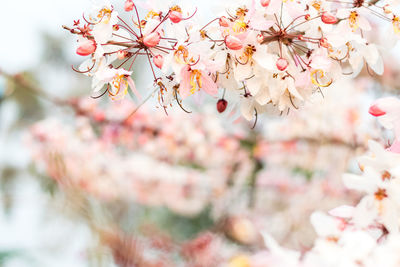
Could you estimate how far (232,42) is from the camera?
0.70 ft

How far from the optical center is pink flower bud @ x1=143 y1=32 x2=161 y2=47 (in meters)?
0.21

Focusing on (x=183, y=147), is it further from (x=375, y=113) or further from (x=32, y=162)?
(x=375, y=113)

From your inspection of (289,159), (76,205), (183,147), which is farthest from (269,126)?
(76,205)

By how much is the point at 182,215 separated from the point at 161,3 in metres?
1.24

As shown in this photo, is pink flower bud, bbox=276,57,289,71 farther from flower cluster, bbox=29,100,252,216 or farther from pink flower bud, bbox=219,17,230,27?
flower cluster, bbox=29,100,252,216

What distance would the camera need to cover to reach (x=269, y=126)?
46.3 inches

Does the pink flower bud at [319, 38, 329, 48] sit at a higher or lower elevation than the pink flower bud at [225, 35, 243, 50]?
higher

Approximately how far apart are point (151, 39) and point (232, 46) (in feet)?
0.13

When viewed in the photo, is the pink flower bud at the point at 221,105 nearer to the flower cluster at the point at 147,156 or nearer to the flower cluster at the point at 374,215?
the flower cluster at the point at 374,215

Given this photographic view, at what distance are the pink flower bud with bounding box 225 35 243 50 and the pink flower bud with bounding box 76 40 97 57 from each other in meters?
0.07

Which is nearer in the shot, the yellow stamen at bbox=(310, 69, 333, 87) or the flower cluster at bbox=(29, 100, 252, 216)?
the yellow stamen at bbox=(310, 69, 333, 87)

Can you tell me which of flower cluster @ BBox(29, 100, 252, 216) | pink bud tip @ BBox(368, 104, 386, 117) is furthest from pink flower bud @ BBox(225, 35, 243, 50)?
flower cluster @ BBox(29, 100, 252, 216)

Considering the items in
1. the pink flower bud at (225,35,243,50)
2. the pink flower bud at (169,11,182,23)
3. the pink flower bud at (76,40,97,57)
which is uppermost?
the pink flower bud at (169,11,182,23)

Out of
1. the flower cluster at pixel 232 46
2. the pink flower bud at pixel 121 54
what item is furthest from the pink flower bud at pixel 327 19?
the pink flower bud at pixel 121 54
